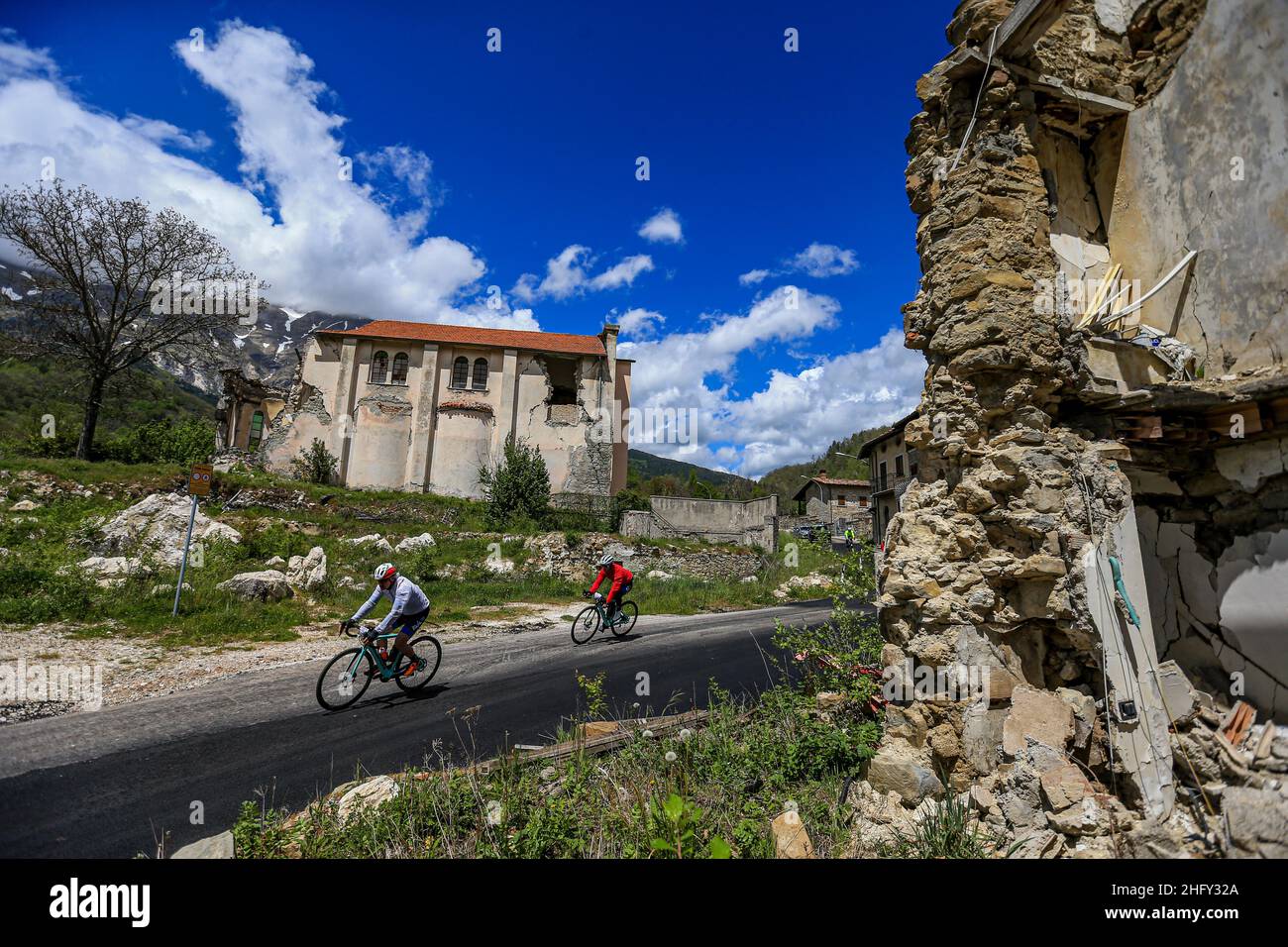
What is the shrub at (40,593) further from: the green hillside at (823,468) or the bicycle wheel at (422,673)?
the green hillside at (823,468)

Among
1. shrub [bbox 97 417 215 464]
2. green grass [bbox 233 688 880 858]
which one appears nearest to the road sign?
green grass [bbox 233 688 880 858]

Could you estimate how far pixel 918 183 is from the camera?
17.0ft

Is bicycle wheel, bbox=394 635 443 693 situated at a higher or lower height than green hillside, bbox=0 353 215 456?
lower

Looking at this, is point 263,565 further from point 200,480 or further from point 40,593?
point 200,480

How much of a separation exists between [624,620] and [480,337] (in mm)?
27680

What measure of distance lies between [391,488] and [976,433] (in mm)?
32178

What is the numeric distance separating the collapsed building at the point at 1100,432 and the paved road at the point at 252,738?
396 centimetres

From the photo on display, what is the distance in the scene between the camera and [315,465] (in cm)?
2928

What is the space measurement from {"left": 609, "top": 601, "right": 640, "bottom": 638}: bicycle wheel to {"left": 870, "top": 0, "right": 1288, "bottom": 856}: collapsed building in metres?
8.28

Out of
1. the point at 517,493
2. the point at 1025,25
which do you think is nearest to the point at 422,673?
the point at 1025,25

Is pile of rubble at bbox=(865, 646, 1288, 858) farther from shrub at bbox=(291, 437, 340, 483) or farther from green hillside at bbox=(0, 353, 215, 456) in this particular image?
green hillside at bbox=(0, 353, 215, 456)

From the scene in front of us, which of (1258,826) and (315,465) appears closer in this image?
(1258,826)

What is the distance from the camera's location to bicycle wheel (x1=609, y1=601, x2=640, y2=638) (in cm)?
1227
